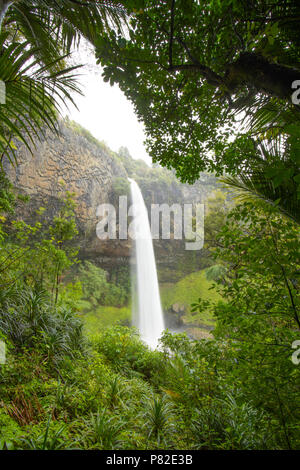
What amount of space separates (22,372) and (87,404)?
2.85 feet

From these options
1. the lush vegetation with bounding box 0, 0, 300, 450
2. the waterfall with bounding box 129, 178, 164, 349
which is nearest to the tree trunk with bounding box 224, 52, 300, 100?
the lush vegetation with bounding box 0, 0, 300, 450

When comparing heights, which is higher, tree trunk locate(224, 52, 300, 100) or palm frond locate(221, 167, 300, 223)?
tree trunk locate(224, 52, 300, 100)

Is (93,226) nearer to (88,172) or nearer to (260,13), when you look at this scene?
(88,172)

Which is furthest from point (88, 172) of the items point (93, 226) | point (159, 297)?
point (159, 297)

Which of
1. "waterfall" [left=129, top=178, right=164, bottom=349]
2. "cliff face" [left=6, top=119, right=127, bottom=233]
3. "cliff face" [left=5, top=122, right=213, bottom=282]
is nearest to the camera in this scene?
"cliff face" [left=6, top=119, right=127, bottom=233]

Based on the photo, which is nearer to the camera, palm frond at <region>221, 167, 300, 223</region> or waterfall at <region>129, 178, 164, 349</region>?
palm frond at <region>221, 167, 300, 223</region>

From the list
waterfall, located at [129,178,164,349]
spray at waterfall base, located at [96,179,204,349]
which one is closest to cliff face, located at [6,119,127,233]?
spray at waterfall base, located at [96,179,204,349]

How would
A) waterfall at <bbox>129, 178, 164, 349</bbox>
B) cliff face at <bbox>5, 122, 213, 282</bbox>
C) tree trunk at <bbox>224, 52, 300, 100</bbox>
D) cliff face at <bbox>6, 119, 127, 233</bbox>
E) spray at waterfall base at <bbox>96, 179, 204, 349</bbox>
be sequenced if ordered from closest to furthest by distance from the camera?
tree trunk at <bbox>224, 52, 300, 100</bbox>
cliff face at <bbox>6, 119, 127, 233</bbox>
cliff face at <bbox>5, 122, 213, 282</bbox>
spray at waterfall base at <bbox>96, 179, 204, 349</bbox>
waterfall at <bbox>129, 178, 164, 349</bbox>

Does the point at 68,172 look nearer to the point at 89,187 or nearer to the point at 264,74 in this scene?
the point at 89,187

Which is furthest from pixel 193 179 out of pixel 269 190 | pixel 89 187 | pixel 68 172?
pixel 89 187

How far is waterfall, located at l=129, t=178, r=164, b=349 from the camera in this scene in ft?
43.1

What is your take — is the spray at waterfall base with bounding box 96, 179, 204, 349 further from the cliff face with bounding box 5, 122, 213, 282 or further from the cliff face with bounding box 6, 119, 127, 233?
the cliff face with bounding box 6, 119, 127, 233

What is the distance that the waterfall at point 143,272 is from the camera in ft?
43.1

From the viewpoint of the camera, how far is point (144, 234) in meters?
14.9
